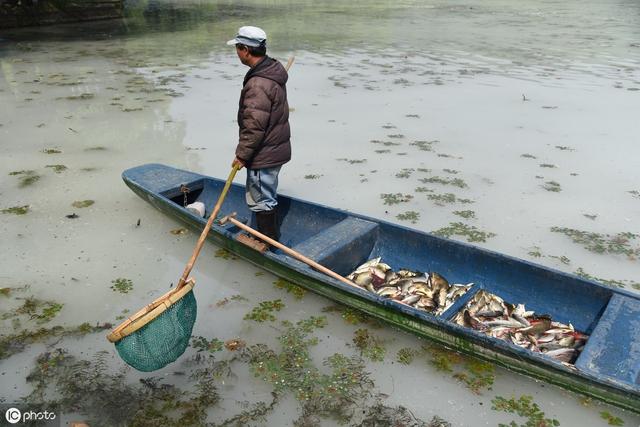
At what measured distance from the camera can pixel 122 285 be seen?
6.55 metres

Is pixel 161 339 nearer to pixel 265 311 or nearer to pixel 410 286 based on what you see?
pixel 265 311

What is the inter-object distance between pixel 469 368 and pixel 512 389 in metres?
0.46

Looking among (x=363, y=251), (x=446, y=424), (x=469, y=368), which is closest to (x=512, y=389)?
(x=469, y=368)

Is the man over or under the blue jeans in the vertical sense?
over

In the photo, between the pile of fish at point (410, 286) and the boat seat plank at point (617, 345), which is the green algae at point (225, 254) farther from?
Answer: the boat seat plank at point (617, 345)

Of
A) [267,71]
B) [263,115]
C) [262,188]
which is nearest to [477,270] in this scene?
[262,188]

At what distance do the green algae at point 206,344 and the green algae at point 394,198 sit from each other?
440 cm

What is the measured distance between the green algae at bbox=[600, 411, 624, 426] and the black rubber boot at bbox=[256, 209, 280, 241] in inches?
169

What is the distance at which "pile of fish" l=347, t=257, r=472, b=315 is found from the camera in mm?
5723

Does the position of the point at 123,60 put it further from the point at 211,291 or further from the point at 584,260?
the point at 584,260

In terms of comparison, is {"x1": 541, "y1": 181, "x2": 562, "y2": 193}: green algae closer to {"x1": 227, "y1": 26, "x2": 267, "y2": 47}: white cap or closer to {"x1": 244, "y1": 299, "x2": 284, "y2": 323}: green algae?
{"x1": 244, "y1": 299, "x2": 284, "y2": 323}: green algae

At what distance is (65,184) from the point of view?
940cm

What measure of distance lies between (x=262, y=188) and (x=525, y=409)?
3938mm

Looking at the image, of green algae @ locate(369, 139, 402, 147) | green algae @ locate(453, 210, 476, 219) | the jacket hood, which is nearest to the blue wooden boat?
the jacket hood
